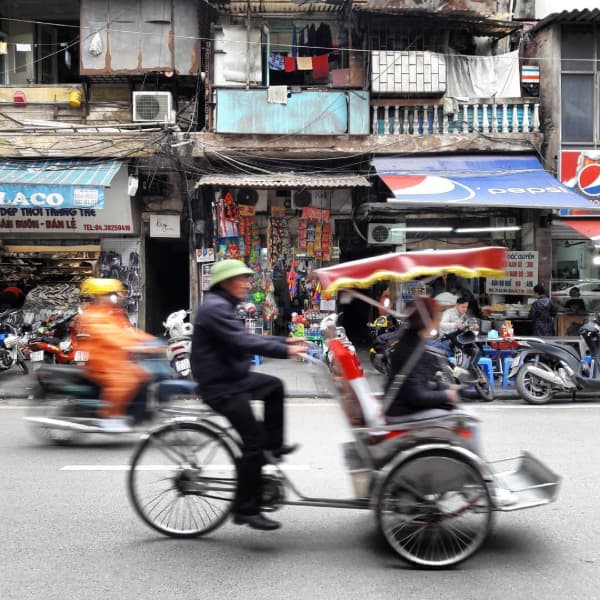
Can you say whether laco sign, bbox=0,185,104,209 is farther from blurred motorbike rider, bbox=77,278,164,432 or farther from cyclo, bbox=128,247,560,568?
cyclo, bbox=128,247,560,568

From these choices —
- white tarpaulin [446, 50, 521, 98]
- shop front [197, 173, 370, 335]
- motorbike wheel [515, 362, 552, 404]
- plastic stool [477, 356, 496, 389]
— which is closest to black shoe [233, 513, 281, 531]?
motorbike wheel [515, 362, 552, 404]

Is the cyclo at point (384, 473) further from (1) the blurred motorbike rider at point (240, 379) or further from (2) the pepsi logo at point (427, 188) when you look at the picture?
(2) the pepsi logo at point (427, 188)

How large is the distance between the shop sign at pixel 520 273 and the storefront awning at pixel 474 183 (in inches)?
69.2

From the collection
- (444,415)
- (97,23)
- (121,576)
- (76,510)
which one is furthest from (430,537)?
(97,23)

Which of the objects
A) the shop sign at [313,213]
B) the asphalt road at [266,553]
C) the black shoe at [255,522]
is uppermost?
the shop sign at [313,213]

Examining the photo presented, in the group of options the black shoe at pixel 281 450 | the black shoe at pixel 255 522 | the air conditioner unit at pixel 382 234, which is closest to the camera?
the black shoe at pixel 255 522

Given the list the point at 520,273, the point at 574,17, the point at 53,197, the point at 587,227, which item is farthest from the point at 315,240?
the point at 574,17

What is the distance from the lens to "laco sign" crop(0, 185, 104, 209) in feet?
40.8

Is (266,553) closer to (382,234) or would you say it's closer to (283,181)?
(283,181)

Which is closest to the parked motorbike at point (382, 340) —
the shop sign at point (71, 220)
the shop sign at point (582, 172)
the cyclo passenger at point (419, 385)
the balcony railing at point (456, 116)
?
the balcony railing at point (456, 116)

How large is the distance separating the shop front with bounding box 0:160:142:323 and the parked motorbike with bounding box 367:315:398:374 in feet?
18.0

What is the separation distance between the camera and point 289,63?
1373 centimetres

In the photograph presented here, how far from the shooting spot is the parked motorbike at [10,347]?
1138 cm

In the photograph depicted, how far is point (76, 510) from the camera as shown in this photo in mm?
4848
